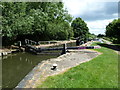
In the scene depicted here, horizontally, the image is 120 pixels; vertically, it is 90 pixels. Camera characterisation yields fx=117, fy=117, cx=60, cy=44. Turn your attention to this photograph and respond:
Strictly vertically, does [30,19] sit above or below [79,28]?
below

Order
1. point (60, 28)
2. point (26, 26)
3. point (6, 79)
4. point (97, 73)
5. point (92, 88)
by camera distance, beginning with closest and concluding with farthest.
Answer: point (92, 88) < point (97, 73) < point (6, 79) < point (26, 26) < point (60, 28)

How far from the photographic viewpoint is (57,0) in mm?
28094

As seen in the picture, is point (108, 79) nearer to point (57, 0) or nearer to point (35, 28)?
point (35, 28)

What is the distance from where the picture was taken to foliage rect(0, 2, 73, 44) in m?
16.3

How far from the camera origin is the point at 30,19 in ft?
64.2

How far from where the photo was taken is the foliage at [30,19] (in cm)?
1631

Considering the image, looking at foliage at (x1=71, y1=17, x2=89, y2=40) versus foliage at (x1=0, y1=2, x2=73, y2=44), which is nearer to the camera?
foliage at (x1=0, y1=2, x2=73, y2=44)

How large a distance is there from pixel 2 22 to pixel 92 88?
14814 millimetres

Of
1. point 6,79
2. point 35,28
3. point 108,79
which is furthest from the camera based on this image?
point 35,28

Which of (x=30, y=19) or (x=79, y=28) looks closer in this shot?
(x=30, y=19)

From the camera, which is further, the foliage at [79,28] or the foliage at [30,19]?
the foliage at [79,28]

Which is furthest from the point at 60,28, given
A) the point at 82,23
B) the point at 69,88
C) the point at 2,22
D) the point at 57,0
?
the point at 82,23

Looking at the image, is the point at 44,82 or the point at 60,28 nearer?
the point at 44,82

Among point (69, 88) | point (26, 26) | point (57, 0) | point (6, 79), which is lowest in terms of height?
point (6, 79)
